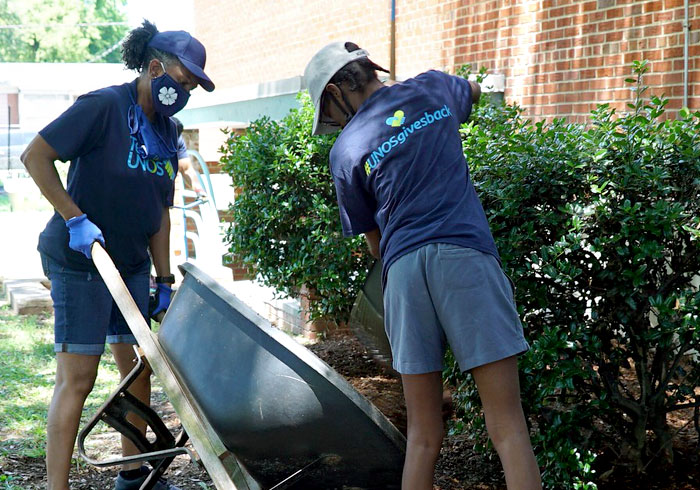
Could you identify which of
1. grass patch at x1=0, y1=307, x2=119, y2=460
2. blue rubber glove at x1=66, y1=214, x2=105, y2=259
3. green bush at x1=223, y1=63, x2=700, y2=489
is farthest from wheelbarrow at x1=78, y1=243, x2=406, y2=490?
grass patch at x1=0, y1=307, x2=119, y2=460

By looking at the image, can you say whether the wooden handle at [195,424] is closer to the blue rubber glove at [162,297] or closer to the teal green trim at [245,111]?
the blue rubber glove at [162,297]

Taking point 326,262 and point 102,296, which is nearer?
point 102,296

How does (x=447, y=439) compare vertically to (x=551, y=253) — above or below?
below

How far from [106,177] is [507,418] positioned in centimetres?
193

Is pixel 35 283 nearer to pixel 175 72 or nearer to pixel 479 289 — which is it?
pixel 175 72

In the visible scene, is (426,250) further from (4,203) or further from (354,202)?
(4,203)

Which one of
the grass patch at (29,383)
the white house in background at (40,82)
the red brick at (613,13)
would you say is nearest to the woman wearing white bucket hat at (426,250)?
the grass patch at (29,383)

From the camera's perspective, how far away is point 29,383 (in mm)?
6105

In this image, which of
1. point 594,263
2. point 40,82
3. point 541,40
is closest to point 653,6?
point 541,40

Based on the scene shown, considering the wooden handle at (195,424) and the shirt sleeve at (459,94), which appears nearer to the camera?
the wooden handle at (195,424)

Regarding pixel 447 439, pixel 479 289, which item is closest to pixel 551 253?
pixel 479 289

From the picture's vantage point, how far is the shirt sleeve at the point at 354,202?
9.17 ft

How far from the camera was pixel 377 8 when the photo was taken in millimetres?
9766

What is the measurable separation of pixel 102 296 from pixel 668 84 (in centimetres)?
392
